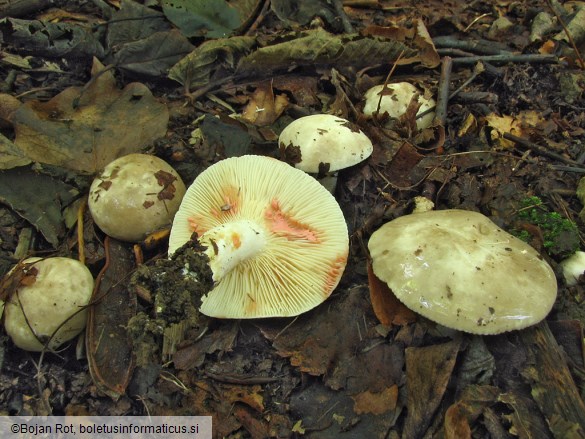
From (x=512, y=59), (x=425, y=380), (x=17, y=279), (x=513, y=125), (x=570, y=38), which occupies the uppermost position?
(x=570, y=38)

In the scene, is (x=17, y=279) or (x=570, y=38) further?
(x=570, y=38)

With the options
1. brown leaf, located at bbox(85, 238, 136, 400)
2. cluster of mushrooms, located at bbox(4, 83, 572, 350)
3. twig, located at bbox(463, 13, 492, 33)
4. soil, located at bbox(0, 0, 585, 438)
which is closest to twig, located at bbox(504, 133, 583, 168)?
soil, located at bbox(0, 0, 585, 438)

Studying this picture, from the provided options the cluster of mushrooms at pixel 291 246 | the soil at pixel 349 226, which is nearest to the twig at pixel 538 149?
the soil at pixel 349 226

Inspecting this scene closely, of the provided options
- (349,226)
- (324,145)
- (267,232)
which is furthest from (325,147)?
(267,232)

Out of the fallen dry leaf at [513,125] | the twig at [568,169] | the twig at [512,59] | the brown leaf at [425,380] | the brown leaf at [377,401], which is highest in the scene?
the twig at [512,59]

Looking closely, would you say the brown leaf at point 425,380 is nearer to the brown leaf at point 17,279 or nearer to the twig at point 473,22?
the brown leaf at point 17,279

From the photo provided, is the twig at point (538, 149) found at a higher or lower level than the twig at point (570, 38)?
lower

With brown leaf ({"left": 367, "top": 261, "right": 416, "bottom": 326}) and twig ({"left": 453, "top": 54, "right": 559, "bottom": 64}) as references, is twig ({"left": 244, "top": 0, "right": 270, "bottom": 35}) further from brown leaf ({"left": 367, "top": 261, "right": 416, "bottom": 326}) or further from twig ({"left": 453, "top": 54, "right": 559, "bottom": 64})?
brown leaf ({"left": 367, "top": 261, "right": 416, "bottom": 326})

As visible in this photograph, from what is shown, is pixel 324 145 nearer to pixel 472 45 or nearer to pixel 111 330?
pixel 111 330
